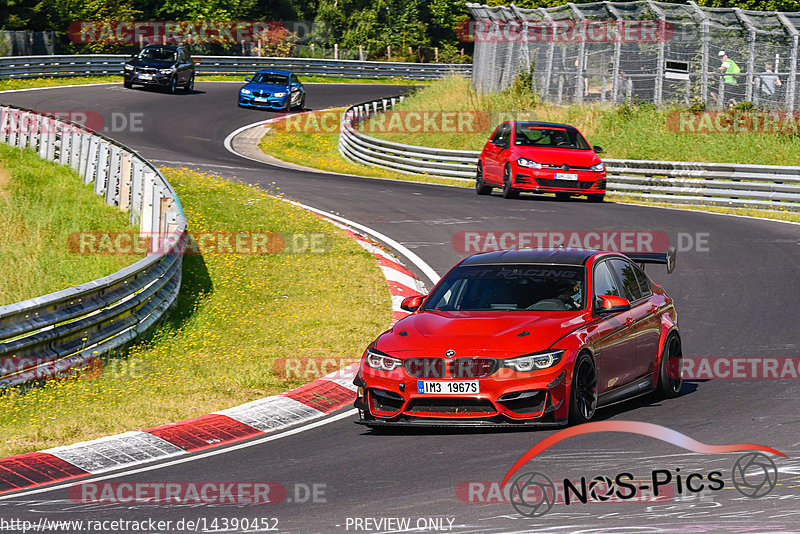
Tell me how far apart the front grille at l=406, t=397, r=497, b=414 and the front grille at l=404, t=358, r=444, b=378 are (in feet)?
0.58

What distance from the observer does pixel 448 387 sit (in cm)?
887

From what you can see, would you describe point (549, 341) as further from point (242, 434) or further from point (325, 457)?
point (242, 434)

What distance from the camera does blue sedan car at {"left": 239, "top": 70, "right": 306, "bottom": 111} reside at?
1828 inches

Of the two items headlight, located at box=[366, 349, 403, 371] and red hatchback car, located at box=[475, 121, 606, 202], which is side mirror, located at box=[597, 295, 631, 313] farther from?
red hatchback car, located at box=[475, 121, 606, 202]

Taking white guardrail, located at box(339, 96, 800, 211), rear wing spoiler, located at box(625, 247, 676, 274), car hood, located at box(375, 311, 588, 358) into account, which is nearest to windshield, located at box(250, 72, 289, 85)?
white guardrail, located at box(339, 96, 800, 211)

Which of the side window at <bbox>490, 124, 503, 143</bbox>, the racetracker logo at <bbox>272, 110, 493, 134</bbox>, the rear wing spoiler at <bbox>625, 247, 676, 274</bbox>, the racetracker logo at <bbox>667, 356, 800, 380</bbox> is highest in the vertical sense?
the rear wing spoiler at <bbox>625, 247, 676, 274</bbox>

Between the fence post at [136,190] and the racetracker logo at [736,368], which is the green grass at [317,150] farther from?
the racetracker logo at [736,368]

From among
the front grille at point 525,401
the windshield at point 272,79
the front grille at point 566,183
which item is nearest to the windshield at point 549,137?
the front grille at point 566,183

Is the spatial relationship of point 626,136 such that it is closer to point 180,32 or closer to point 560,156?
point 560,156

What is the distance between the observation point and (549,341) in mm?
8969

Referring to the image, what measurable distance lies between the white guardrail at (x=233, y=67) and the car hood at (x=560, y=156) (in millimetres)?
22605

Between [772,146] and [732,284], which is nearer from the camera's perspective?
[732,284]

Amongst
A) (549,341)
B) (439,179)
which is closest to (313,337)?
(549,341)

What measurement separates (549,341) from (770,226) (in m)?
13.4
